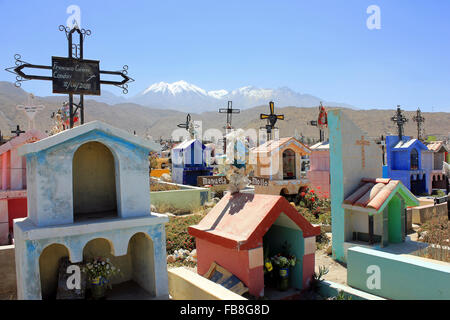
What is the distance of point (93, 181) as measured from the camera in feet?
19.4

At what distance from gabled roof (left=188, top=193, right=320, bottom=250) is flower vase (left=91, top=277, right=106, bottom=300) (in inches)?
83.5

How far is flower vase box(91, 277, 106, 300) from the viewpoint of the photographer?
199 inches

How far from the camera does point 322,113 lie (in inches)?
733

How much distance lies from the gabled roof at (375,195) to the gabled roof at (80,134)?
655cm

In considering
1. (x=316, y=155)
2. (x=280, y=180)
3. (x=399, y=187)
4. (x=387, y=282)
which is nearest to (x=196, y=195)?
(x=280, y=180)

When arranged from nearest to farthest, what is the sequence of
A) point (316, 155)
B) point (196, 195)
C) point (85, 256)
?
point (85, 256) < point (196, 195) < point (316, 155)

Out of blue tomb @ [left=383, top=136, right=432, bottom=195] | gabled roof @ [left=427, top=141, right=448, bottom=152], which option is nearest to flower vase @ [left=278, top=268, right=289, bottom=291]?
blue tomb @ [left=383, top=136, right=432, bottom=195]

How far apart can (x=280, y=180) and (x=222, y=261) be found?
1035cm

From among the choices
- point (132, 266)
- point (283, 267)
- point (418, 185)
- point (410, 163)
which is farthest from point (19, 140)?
point (418, 185)

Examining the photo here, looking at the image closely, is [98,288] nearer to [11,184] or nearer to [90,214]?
[90,214]

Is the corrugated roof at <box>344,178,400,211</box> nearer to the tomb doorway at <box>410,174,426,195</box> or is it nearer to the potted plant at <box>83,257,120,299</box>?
the potted plant at <box>83,257,120,299</box>

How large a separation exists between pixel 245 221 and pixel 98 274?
2643 mm
